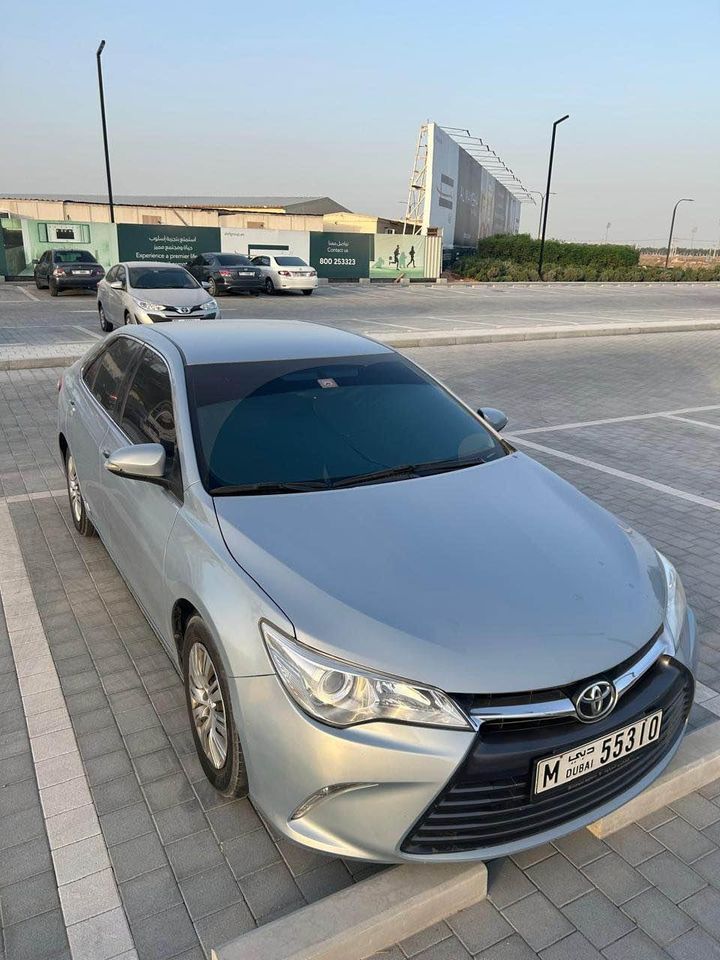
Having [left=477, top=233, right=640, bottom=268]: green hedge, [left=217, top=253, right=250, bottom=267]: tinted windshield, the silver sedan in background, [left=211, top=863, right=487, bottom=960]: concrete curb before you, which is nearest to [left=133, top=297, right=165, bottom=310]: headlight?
the silver sedan in background

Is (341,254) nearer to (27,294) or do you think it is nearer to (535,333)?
(27,294)

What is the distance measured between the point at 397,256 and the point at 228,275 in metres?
13.5

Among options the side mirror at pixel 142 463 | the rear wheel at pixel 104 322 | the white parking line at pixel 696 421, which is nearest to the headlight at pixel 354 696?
the side mirror at pixel 142 463

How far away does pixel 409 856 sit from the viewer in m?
2.17

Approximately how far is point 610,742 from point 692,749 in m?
0.87

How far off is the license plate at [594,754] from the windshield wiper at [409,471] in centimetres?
135

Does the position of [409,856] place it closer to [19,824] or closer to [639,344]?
[19,824]

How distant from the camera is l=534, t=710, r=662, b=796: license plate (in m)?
2.20

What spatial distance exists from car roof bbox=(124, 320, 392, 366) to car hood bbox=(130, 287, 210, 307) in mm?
10637

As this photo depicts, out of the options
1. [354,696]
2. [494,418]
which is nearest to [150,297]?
[494,418]

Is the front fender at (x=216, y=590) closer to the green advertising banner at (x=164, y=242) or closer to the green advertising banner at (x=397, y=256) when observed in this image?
the green advertising banner at (x=164, y=242)

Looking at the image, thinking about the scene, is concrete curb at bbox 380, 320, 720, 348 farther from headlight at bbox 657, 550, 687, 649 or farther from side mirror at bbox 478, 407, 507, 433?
headlight at bbox 657, 550, 687, 649

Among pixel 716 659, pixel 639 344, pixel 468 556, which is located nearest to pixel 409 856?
pixel 468 556

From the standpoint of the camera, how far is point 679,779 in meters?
2.82
